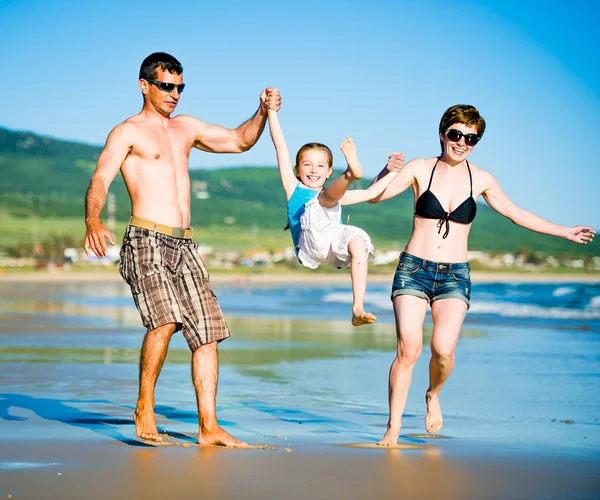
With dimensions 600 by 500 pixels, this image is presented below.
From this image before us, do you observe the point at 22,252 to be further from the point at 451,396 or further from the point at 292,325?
the point at 451,396

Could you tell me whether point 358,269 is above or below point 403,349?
above

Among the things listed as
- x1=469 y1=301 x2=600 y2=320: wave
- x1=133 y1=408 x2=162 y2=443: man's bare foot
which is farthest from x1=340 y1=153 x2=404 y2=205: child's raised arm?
x1=469 y1=301 x2=600 y2=320: wave

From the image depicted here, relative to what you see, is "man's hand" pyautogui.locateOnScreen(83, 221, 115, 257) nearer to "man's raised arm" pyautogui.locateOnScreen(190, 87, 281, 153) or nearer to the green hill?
"man's raised arm" pyautogui.locateOnScreen(190, 87, 281, 153)

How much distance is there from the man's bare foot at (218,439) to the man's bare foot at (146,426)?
0.28 m

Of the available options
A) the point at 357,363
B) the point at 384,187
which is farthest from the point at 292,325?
the point at 384,187

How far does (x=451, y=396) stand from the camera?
10.0 m

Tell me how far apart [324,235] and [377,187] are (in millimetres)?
541

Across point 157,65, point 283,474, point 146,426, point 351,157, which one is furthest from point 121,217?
point 283,474

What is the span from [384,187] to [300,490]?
236 cm

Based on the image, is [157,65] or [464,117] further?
[157,65]

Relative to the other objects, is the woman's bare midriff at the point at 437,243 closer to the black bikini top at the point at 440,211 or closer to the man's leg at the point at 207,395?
the black bikini top at the point at 440,211

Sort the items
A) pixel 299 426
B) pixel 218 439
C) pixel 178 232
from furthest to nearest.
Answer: pixel 299 426
pixel 178 232
pixel 218 439

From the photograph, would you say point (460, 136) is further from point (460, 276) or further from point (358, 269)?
point (358, 269)

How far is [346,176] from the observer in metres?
6.77
